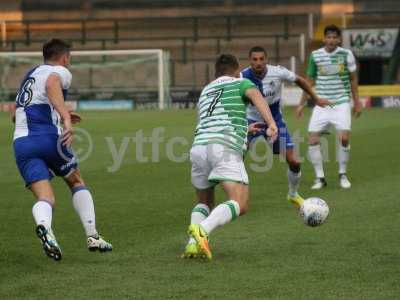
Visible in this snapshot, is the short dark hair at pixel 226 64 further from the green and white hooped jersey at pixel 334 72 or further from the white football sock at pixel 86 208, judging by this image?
the green and white hooped jersey at pixel 334 72

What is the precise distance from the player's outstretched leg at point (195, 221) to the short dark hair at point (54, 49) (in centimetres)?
176

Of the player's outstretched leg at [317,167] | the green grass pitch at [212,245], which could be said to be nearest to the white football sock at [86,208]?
the green grass pitch at [212,245]

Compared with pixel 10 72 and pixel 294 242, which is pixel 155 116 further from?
pixel 294 242

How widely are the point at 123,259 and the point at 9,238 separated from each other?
1.80 m

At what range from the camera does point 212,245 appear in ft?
32.3

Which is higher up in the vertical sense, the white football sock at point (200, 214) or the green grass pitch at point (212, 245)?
the white football sock at point (200, 214)

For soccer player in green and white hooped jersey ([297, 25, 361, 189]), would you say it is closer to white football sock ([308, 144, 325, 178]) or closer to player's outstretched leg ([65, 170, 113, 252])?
white football sock ([308, 144, 325, 178])

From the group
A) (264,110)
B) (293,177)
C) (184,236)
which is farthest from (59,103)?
(293,177)

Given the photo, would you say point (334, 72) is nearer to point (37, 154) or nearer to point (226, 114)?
point (226, 114)

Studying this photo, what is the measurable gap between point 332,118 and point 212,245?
6.08 meters

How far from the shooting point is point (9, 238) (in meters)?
10.5

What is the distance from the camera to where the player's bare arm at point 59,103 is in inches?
350

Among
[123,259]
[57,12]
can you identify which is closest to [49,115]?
[123,259]

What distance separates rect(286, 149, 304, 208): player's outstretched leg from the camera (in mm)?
12867
